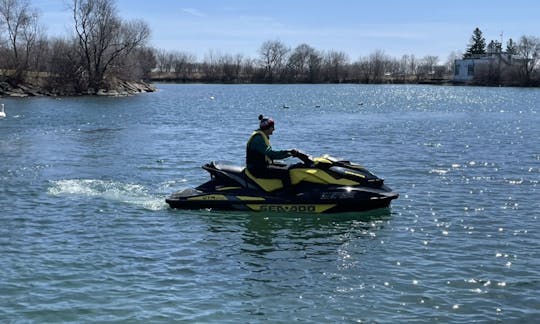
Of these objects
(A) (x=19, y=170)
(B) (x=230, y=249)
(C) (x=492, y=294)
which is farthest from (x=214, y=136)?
(C) (x=492, y=294)

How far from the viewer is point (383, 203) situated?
12.4 metres

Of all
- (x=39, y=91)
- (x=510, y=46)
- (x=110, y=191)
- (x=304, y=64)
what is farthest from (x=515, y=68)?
(x=110, y=191)

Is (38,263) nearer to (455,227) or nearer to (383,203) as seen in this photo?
(383,203)

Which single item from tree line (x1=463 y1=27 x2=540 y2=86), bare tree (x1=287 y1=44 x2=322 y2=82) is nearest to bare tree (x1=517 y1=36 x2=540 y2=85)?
tree line (x1=463 y1=27 x2=540 y2=86)

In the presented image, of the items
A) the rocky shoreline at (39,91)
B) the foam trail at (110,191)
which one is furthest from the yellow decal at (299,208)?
the rocky shoreline at (39,91)

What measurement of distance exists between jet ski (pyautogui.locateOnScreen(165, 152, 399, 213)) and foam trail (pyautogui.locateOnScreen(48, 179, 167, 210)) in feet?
3.95

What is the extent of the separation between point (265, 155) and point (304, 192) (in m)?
1.10

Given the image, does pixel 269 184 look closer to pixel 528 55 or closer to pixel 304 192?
pixel 304 192

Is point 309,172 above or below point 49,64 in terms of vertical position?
below

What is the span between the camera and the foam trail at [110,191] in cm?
1368

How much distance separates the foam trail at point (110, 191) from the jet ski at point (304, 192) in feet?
3.95

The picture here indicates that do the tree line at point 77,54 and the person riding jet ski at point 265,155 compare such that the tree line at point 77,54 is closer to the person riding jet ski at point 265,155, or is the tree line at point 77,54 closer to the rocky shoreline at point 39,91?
the rocky shoreline at point 39,91

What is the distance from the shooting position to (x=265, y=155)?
12.2m

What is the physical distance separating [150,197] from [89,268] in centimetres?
520
